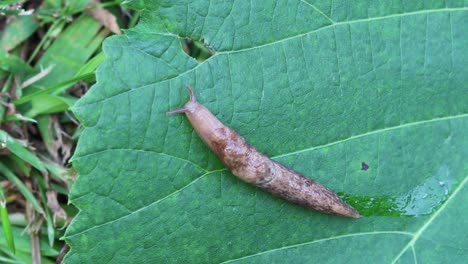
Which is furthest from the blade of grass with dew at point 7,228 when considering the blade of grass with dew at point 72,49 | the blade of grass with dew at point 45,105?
the blade of grass with dew at point 72,49

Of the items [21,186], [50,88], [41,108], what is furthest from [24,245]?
[50,88]

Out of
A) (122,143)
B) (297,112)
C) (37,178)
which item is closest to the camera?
(122,143)

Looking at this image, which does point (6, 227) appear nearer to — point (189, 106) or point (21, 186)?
point (21, 186)

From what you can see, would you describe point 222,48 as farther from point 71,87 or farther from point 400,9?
point 71,87

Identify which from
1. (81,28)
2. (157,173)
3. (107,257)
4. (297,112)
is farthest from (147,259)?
(81,28)

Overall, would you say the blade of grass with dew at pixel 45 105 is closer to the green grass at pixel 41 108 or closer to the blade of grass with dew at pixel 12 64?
the green grass at pixel 41 108

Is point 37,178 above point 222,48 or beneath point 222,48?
beneath
